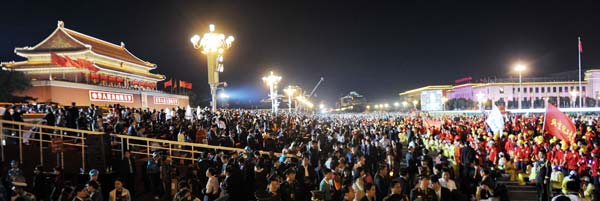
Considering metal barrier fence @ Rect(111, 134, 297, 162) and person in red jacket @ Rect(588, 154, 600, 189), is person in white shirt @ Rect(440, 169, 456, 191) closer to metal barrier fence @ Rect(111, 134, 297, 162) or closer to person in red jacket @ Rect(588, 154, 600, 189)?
metal barrier fence @ Rect(111, 134, 297, 162)

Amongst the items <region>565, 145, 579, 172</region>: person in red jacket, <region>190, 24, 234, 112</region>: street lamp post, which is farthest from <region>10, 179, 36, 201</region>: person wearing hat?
<region>565, 145, 579, 172</region>: person in red jacket

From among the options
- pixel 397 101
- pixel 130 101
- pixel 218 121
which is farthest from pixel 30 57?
pixel 397 101

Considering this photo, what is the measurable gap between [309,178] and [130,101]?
30284 millimetres

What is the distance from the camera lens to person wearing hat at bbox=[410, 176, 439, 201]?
613 cm

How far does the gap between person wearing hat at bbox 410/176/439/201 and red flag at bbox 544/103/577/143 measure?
23.6 ft

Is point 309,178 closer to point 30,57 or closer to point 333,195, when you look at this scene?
point 333,195

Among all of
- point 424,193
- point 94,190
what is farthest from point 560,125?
point 94,190

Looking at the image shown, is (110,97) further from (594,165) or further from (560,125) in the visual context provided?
(594,165)

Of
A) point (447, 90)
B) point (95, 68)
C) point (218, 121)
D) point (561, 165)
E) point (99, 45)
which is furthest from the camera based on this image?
point (447, 90)

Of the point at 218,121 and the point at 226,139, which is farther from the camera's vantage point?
the point at 218,121

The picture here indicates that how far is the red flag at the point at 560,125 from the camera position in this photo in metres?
11.6

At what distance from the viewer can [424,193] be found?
622cm

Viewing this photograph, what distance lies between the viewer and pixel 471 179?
9.77m

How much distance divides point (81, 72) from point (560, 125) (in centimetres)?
3295
